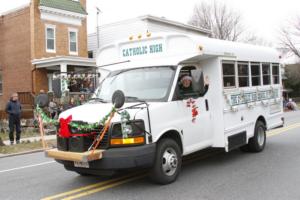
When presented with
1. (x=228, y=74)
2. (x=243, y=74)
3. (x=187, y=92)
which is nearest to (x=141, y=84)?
(x=187, y=92)

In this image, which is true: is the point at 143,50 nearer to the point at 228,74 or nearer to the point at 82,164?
the point at 228,74

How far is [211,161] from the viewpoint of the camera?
8695 millimetres

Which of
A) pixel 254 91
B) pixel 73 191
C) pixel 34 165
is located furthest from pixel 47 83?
pixel 73 191

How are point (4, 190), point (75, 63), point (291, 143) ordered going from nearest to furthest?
point (4, 190) < point (291, 143) < point (75, 63)

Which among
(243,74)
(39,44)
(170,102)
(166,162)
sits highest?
(39,44)

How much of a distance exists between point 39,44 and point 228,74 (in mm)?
19036

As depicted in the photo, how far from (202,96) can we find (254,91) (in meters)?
2.40

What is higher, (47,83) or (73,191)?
(47,83)

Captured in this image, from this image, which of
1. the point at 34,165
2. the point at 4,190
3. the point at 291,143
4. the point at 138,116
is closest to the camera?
the point at 138,116

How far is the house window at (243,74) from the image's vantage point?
29.9ft

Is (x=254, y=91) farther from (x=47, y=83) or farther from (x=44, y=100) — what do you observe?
(x=47, y=83)

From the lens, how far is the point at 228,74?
8.62 metres

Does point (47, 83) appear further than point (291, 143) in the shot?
Yes

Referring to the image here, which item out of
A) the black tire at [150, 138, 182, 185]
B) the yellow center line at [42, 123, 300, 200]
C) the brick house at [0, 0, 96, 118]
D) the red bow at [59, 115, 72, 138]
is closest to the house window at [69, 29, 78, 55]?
the brick house at [0, 0, 96, 118]
